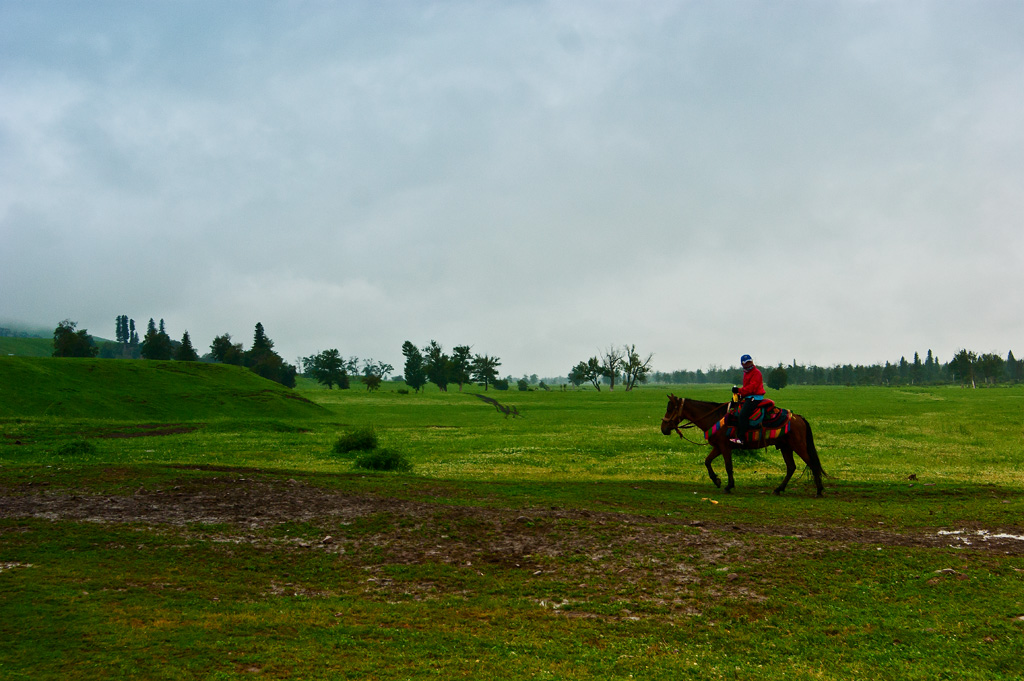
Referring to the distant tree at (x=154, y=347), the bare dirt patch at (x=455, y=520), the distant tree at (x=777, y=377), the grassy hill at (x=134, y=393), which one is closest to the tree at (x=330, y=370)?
the distant tree at (x=154, y=347)

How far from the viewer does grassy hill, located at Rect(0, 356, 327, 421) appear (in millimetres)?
57031

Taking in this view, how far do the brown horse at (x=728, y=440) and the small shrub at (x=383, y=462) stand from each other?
11090mm

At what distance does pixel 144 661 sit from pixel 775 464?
28427mm

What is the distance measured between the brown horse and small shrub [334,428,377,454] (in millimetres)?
17103

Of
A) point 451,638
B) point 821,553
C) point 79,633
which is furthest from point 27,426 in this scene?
point 821,553

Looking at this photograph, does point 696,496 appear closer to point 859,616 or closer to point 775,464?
point 859,616

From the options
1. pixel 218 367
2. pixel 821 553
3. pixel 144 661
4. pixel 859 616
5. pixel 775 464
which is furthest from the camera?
pixel 218 367

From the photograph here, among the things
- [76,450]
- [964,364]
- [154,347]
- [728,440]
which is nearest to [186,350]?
[154,347]

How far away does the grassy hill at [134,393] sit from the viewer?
5703 cm

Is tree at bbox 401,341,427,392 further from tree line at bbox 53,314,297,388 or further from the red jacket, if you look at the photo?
the red jacket

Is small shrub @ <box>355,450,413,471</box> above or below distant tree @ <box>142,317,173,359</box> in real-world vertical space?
below

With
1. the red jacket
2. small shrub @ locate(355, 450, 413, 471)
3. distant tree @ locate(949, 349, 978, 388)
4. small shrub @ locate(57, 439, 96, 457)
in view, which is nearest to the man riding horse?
the red jacket

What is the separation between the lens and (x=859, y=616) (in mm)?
8727

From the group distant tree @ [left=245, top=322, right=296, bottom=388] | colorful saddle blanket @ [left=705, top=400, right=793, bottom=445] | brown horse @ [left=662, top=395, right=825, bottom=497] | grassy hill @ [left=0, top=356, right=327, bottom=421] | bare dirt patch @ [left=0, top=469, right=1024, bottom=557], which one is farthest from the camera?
distant tree @ [left=245, top=322, right=296, bottom=388]
